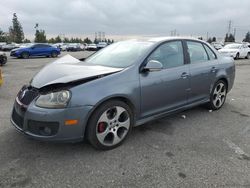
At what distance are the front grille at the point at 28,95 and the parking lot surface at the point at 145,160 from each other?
2.21 ft

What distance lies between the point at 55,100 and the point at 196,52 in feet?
9.44

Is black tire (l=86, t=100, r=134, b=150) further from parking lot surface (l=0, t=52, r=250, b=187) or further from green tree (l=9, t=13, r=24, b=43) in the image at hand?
green tree (l=9, t=13, r=24, b=43)

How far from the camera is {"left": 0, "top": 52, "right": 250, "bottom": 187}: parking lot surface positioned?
2588 millimetres

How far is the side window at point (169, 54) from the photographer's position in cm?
379

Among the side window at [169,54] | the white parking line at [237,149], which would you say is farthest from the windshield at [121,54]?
the white parking line at [237,149]

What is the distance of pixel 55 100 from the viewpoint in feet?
9.31

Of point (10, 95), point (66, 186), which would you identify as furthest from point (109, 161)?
point (10, 95)

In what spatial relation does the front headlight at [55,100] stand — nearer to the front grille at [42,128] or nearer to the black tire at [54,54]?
the front grille at [42,128]

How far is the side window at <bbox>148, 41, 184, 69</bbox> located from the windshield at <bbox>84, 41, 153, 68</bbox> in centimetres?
19

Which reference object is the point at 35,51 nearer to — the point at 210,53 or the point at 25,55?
the point at 25,55

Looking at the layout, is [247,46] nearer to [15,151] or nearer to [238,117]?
[238,117]

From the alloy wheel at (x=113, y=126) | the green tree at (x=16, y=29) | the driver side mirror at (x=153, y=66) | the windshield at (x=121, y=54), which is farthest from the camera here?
the green tree at (x=16, y=29)

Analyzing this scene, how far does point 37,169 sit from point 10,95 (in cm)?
404

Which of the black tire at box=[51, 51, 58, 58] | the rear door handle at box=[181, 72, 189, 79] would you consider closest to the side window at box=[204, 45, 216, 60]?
the rear door handle at box=[181, 72, 189, 79]
